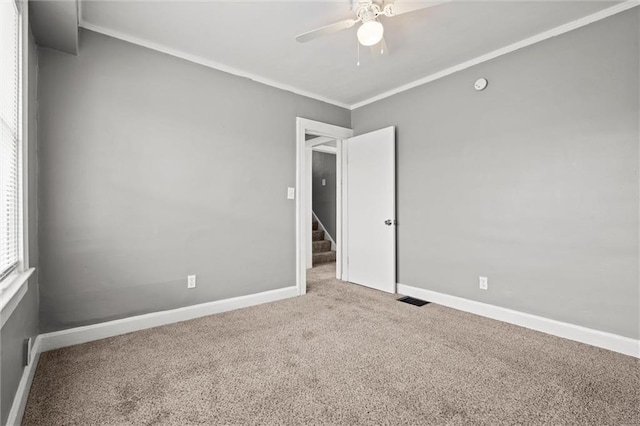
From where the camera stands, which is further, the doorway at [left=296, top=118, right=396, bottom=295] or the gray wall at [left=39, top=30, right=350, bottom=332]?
the doorway at [left=296, top=118, right=396, bottom=295]

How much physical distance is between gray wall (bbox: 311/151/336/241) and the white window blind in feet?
16.8

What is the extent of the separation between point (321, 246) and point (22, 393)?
493 centimetres

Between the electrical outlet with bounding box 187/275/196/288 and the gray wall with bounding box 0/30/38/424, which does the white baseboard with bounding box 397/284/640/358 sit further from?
the gray wall with bounding box 0/30/38/424

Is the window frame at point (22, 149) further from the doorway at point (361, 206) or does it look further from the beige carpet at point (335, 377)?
the doorway at point (361, 206)

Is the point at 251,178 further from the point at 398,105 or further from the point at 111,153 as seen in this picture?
the point at 398,105

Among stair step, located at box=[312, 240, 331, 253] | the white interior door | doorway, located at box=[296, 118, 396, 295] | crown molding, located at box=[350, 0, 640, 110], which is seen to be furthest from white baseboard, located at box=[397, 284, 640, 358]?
stair step, located at box=[312, 240, 331, 253]

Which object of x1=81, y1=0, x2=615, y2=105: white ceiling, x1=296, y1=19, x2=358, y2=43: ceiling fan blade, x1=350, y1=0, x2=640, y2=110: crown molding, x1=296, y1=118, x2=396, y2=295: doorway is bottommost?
x1=296, y1=118, x2=396, y2=295: doorway

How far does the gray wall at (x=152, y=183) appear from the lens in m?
2.37

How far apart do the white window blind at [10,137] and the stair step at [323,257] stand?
4384 mm

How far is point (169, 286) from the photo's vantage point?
2.85 meters

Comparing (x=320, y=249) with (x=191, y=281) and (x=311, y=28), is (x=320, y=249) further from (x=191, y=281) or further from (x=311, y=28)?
(x=311, y=28)

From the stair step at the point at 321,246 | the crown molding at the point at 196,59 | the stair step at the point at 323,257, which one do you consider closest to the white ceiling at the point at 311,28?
the crown molding at the point at 196,59

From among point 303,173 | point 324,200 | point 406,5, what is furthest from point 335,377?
point 324,200

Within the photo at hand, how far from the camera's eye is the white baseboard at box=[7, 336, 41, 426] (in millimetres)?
1433
